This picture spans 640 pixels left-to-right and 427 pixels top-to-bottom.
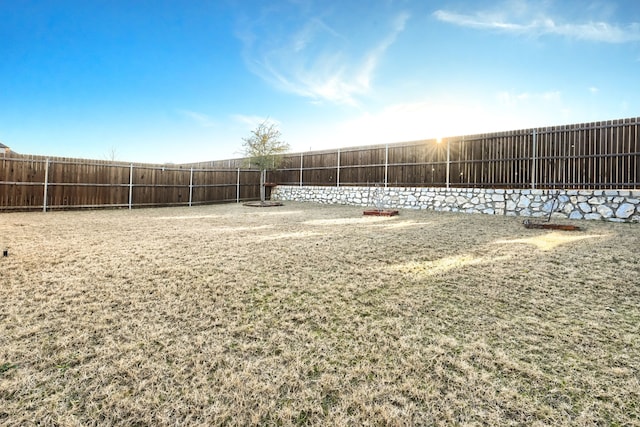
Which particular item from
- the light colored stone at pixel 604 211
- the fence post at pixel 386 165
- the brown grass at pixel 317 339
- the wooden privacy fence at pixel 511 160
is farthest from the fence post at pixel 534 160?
the brown grass at pixel 317 339

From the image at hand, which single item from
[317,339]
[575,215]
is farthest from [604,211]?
[317,339]

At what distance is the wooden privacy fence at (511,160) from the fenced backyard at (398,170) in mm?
24

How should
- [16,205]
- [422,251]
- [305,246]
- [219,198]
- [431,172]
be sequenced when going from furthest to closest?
[219,198], [431,172], [16,205], [305,246], [422,251]

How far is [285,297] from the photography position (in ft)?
8.98

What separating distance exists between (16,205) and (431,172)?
50.4ft

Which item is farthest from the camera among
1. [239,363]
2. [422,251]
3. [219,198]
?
[219,198]

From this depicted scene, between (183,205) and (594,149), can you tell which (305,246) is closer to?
(594,149)

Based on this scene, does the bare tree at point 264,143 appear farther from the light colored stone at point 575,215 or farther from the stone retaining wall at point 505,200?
the light colored stone at point 575,215

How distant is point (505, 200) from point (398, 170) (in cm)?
426

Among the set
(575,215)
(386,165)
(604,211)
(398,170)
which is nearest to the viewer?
(604,211)

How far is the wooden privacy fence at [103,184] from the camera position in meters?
10.3

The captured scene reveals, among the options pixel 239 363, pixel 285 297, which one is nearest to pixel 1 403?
pixel 239 363

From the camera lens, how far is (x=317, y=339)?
202 cm

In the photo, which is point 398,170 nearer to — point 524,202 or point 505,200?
point 505,200
